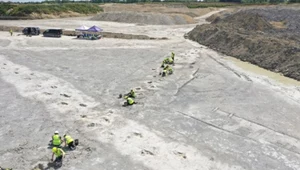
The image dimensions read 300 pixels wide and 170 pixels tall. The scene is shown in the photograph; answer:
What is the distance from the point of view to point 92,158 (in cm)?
1255

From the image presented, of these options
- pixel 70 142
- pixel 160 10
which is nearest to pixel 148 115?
pixel 70 142

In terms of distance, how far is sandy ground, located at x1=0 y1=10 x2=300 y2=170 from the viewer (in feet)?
41.7

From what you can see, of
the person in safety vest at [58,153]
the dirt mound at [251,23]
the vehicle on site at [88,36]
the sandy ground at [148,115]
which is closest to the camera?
the person in safety vest at [58,153]

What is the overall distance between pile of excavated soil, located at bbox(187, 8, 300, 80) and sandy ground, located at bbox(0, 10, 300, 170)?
291cm

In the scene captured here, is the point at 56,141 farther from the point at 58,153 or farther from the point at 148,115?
the point at 148,115

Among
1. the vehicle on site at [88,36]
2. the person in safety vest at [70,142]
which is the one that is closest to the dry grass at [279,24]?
the vehicle on site at [88,36]

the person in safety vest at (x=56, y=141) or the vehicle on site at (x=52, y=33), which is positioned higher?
the vehicle on site at (x=52, y=33)

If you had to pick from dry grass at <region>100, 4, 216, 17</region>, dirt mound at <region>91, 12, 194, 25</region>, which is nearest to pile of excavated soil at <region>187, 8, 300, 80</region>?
dirt mound at <region>91, 12, 194, 25</region>

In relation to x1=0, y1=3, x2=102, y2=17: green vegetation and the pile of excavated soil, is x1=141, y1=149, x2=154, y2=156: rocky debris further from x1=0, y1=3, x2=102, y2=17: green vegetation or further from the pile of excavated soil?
x1=0, y1=3, x2=102, y2=17: green vegetation

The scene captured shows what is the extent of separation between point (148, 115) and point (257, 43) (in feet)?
65.8

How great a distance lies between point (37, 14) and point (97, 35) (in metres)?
31.7

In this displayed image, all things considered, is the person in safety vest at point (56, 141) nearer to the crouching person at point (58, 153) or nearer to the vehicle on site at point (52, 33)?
the crouching person at point (58, 153)

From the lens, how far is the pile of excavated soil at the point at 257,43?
27344mm

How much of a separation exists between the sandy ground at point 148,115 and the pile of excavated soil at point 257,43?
2905mm
